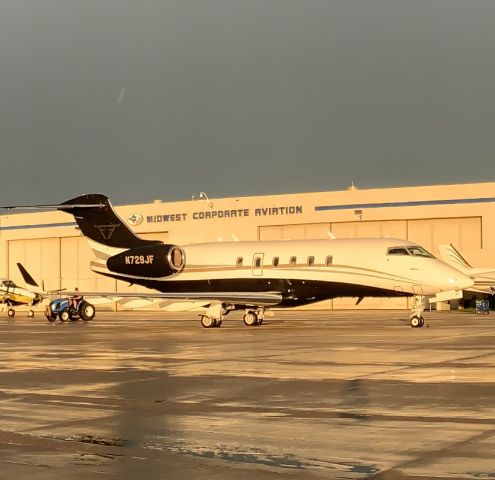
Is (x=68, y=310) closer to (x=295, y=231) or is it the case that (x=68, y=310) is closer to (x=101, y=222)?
(x=101, y=222)

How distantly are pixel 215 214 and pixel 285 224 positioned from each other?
6.78 meters

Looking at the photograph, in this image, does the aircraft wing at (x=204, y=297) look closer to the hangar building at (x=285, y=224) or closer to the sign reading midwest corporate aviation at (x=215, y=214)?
the hangar building at (x=285, y=224)

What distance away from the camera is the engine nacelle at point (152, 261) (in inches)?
1698

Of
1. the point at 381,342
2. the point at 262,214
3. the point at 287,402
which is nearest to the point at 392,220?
the point at 262,214

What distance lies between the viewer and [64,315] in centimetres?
5059

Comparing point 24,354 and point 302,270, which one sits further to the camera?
point 302,270

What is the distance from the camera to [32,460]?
9.12 meters

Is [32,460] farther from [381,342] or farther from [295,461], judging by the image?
[381,342]

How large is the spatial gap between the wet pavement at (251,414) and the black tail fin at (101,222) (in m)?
21.3

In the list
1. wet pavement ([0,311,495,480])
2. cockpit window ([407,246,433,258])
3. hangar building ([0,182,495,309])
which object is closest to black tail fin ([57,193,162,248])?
cockpit window ([407,246,433,258])

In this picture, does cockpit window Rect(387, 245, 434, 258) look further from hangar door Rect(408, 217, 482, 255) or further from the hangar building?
hangar door Rect(408, 217, 482, 255)

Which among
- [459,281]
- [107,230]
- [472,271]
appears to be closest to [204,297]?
[107,230]

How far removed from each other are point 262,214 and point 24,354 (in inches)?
2142

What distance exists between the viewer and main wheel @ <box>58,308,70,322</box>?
166 ft
